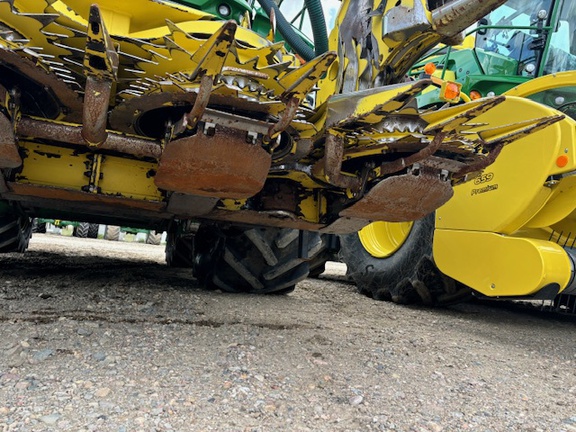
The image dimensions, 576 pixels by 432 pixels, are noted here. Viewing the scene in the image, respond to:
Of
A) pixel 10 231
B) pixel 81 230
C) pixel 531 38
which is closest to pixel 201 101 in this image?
pixel 10 231

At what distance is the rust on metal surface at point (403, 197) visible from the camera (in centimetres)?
182

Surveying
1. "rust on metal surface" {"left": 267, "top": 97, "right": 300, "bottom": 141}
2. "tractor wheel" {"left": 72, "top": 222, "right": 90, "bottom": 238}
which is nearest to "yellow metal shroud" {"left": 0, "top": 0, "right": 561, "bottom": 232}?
"rust on metal surface" {"left": 267, "top": 97, "right": 300, "bottom": 141}

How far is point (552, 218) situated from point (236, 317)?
178 centimetres

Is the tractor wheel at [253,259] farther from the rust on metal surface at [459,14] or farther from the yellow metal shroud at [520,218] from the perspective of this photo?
the rust on metal surface at [459,14]

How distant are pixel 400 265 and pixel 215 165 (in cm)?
219

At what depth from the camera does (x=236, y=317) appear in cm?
226

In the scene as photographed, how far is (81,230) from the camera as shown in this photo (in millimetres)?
11664

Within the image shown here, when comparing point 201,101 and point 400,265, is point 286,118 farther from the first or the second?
point 400,265

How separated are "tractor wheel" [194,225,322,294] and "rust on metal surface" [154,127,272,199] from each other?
1.04 metres

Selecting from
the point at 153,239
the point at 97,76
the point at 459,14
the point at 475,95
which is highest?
the point at 475,95

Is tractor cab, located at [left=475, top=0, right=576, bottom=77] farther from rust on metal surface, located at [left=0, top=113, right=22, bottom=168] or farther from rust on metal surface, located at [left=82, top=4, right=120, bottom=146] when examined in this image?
rust on metal surface, located at [left=0, top=113, right=22, bottom=168]

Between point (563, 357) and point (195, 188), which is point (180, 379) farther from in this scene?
point (563, 357)

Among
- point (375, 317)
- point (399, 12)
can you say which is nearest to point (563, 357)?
point (375, 317)

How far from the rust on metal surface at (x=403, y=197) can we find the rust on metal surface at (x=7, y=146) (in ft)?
4.01
